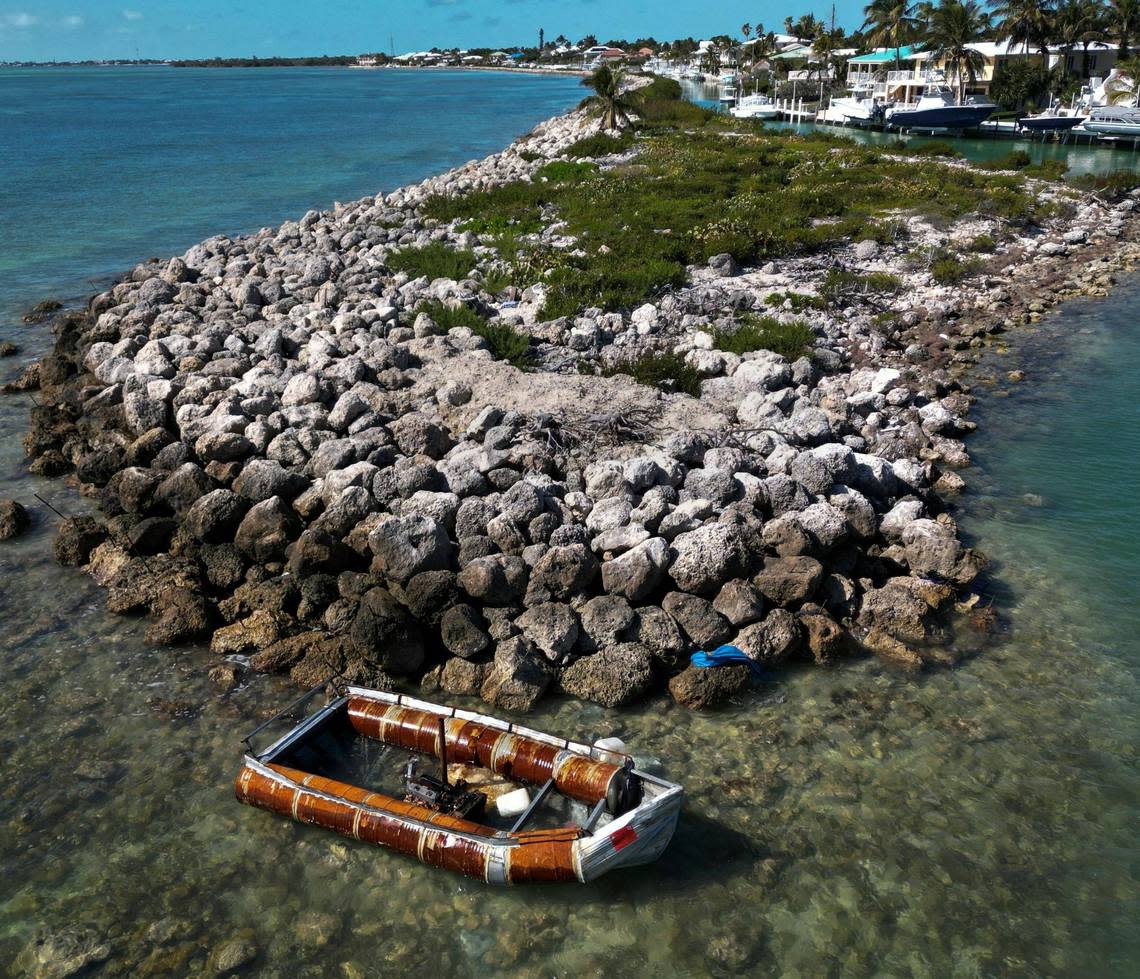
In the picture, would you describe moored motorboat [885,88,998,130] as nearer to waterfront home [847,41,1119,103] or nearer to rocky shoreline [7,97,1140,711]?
waterfront home [847,41,1119,103]

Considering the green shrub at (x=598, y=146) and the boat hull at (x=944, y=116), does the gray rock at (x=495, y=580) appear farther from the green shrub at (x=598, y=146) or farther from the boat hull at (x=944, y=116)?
the boat hull at (x=944, y=116)

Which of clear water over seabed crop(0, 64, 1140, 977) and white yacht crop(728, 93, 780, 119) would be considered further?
white yacht crop(728, 93, 780, 119)

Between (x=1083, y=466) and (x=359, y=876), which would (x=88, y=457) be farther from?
(x=1083, y=466)

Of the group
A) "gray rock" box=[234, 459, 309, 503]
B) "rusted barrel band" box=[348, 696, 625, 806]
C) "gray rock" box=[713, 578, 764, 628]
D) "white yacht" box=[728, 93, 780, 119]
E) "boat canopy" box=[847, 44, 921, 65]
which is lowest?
"rusted barrel band" box=[348, 696, 625, 806]

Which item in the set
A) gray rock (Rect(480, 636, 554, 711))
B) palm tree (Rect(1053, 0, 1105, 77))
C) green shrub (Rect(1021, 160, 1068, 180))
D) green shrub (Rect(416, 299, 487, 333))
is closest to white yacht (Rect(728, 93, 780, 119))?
palm tree (Rect(1053, 0, 1105, 77))

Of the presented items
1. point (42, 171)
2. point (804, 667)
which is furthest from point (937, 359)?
point (42, 171)

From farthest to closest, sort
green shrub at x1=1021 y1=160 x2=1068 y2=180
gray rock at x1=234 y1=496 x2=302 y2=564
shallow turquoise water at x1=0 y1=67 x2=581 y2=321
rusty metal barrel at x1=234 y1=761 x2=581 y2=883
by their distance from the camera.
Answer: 1. green shrub at x1=1021 y1=160 x2=1068 y2=180
2. shallow turquoise water at x1=0 y1=67 x2=581 y2=321
3. gray rock at x1=234 y1=496 x2=302 y2=564
4. rusty metal barrel at x1=234 y1=761 x2=581 y2=883

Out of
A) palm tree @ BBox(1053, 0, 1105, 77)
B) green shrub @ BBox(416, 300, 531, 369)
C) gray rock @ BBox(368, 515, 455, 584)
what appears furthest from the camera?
palm tree @ BBox(1053, 0, 1105, 77)

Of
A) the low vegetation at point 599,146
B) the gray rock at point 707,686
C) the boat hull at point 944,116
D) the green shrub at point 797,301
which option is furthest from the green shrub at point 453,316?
the boat hull at point 944,116
